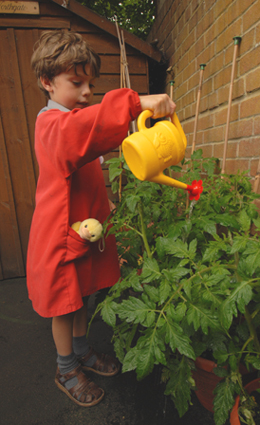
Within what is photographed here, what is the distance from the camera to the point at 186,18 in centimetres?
200

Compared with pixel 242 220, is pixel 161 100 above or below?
above

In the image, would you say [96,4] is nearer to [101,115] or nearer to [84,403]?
[101,115]

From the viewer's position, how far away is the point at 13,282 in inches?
110

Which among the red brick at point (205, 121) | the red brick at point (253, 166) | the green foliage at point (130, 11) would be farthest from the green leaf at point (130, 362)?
the green foliage at point (130, 11)

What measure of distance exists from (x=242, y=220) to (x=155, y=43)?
9.15 ft

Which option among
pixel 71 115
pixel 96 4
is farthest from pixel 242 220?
pixel 96 4

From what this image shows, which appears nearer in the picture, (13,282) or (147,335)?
(147,335)

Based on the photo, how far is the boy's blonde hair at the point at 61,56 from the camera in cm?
112

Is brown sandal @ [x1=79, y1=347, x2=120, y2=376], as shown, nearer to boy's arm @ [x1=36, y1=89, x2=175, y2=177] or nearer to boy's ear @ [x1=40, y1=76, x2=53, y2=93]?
boy's arm @ [x1=36, y1=89, x2=175, y2=177]

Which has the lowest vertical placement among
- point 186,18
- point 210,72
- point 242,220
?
point 242,220

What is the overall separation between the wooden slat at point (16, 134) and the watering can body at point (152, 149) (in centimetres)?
221

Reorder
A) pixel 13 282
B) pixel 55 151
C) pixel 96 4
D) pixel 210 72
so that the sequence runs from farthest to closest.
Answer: pixel 96 4 → pixel 13 282 → pixel 210 72 → pixel 55 151

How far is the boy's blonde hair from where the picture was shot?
3.68ft

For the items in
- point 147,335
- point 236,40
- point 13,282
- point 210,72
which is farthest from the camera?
point 13,282
